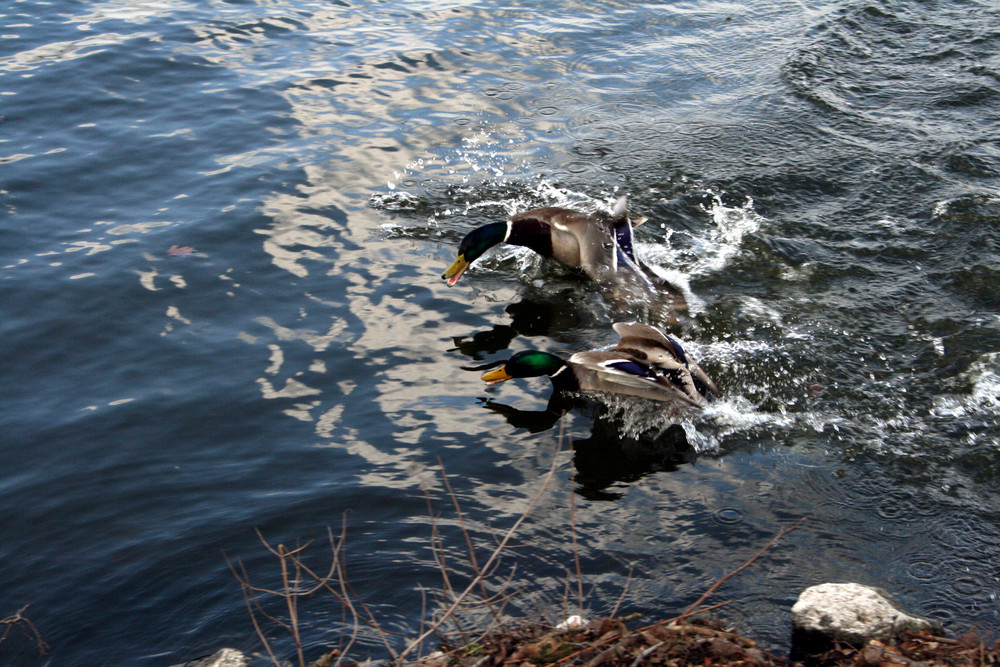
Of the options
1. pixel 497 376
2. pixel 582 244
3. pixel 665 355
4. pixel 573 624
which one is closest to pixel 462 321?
pixel 497 376

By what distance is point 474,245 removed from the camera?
5.70 metres

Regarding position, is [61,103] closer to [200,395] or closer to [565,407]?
[200,395]

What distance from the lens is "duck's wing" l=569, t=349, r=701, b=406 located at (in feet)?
14.3

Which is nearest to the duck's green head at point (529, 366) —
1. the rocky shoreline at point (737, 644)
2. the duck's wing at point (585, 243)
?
the duck's wing at point (585, 243)

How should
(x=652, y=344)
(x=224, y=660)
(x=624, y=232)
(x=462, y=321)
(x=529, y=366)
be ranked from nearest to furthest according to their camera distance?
(x=224, y=660) → (x=652, y=344) → (x=529, y=366) → (x=462, y=321) → (x=624, y=232)

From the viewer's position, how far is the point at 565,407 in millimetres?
4691

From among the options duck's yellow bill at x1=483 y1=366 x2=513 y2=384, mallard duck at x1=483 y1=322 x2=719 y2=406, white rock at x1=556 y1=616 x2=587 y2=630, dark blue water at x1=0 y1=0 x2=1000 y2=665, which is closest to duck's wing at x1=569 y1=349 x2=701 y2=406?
mallard duck at x1=483 y1=322 x2=719 y2=406

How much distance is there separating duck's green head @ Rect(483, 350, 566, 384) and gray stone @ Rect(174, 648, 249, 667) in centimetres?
211

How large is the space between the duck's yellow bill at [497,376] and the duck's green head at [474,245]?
106 cm

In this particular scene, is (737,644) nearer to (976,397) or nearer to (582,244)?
(976,397)

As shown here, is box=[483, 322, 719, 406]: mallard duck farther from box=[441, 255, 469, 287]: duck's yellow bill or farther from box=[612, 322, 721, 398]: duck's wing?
box=[441, 255, 469, 287]: duck's yellow bill

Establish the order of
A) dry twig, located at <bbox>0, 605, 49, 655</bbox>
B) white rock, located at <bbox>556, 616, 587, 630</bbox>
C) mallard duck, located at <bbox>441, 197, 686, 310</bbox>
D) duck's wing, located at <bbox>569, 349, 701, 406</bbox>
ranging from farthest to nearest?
mallard duck, located at <bbox>441, 197, 686, 310</bbox>, duck's wing, located at <bbox>569, 349, 701, 406</bbox>, dry twig, located at <bbox>0, 605, 49, 655</bbox>, white rock, located at <bbox>556, 616, 587, 630</bbox>

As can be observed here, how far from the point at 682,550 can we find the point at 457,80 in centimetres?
637

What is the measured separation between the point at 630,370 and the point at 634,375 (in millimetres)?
32
